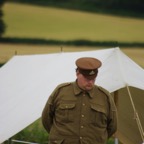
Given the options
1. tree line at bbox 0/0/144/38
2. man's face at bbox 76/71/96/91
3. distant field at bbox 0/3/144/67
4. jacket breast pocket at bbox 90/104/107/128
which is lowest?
jacket breast pocket at bbox 90/104/107/128

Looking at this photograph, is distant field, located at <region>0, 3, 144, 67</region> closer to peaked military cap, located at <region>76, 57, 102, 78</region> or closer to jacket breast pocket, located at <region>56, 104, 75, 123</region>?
peaked military cap, located at <region>76, 57, 102, 78</region>

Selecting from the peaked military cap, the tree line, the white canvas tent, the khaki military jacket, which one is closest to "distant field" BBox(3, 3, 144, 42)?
the tree line

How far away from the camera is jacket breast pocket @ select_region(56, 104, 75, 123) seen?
4.71 meters

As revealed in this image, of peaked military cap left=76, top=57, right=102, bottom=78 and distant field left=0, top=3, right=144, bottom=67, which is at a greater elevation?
distant field left=0, top=3, right=144, bottom=67

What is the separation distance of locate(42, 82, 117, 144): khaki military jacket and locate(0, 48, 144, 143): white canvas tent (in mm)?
1410

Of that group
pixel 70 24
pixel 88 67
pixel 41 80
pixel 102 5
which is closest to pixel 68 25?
pixel 70 24

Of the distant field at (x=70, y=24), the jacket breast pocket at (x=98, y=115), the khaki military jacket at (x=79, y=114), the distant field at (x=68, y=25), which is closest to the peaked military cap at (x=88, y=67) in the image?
the khaki military jacket at (x=79, y=114)

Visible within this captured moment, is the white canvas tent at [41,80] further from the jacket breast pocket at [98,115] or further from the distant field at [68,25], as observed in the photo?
the distant field at [68,25]

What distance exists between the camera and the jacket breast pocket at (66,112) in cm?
471

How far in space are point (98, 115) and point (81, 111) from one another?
14 centimetres

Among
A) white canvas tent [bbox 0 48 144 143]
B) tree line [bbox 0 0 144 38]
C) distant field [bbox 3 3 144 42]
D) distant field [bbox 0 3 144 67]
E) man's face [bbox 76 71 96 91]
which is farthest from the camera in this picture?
tree line [bbox 0 0 144 38]

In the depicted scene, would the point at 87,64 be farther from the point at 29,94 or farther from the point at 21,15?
the point at 21,15

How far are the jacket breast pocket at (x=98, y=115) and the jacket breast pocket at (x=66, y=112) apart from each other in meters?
0.16

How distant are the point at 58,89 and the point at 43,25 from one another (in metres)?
12.8
